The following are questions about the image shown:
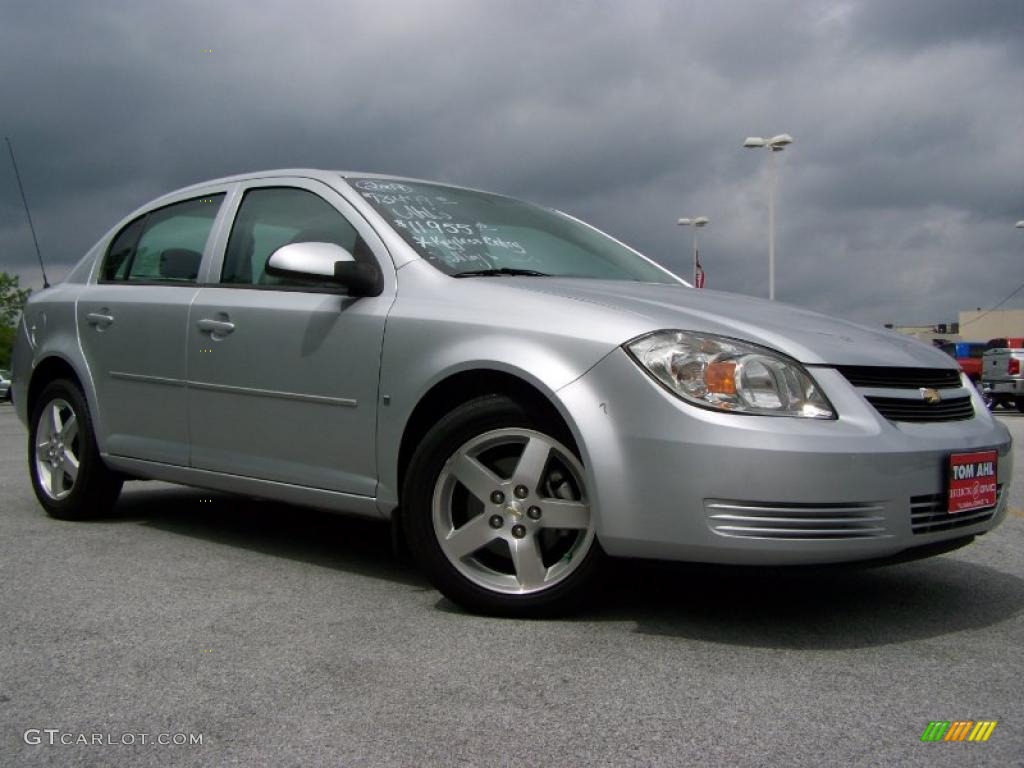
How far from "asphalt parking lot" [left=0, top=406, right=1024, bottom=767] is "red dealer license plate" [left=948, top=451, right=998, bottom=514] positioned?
361 millimetres

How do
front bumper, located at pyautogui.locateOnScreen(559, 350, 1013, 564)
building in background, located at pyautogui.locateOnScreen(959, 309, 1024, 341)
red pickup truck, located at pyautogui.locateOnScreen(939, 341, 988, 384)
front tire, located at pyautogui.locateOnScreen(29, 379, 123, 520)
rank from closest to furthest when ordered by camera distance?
1. front bumper, located at pyautogui.locateOnScreen(559, 350, 1013, 564)
2. front tire, located at pyautogui.locateOnScreen(29, 379, 123, 520)
3. red pickup truck, located at pyautogui.locateOnScreen(939, 341, 988, 384)
4. building in background, located at pyautogui.locateOnScreen(959, 309, 1024, 341)

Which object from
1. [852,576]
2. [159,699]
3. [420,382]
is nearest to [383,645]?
[159,699]

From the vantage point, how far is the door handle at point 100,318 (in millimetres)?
5184

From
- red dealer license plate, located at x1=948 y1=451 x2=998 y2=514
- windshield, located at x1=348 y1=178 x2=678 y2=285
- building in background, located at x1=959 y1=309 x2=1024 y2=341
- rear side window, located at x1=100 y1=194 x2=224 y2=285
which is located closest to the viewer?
red dealer license plate, located at x1=948 y1=451 x2=998 y2=514

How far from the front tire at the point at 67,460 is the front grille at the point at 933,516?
3.69 meters

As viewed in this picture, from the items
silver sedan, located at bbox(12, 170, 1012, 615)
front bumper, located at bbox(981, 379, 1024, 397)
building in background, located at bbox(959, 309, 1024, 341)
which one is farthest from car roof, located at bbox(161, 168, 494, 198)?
building in background, located at bbox(959, 309, 1024, 341)

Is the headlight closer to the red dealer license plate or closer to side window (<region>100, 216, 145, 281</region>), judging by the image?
the red dealer license plate

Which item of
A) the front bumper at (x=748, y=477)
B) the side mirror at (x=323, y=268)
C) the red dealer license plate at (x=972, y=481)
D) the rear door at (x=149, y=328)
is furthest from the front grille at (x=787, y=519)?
the rear door at (x=149, y=328)

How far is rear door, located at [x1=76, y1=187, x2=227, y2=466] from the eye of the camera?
15.7 feet

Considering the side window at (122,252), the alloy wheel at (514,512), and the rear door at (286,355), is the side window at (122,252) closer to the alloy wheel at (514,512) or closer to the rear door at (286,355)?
the rear door at (286,355)

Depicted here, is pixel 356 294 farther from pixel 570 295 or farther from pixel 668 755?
pixel 668 755

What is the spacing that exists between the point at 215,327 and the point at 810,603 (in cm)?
251

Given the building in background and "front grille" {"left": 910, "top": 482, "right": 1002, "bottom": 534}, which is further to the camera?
the building in background

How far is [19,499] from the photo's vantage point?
246 inches
